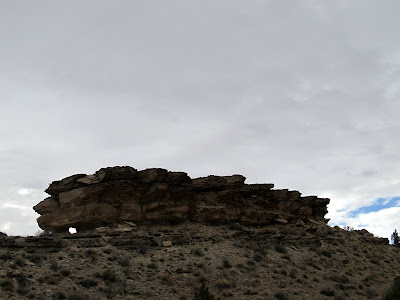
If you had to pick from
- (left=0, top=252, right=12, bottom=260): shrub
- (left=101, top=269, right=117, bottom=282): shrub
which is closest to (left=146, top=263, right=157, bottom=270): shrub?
(left=101, top=269, right=117, bottom=282): shrub

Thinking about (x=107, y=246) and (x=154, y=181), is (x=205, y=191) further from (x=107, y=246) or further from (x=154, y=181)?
(x=107, y=246)

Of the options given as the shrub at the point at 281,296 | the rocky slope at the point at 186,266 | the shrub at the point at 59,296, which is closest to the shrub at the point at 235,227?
the rocky slope at the point at 186,266

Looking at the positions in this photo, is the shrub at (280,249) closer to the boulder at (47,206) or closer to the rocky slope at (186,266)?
the rocky slope at (186,266)

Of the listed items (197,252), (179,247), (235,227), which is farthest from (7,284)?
(235,227)

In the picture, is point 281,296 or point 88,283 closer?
point 88,283

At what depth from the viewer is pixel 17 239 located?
2245cm

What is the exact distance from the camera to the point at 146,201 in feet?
97.5

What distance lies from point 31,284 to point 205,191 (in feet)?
58.7

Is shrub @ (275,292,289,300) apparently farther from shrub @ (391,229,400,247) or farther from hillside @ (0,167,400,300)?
shrub @ (391,229,400,247)

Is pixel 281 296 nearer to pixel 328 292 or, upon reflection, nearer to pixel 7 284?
pixel 328 292

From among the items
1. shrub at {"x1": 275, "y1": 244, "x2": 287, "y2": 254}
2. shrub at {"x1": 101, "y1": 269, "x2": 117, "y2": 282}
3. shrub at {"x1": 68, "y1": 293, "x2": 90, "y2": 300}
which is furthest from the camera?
shrub at {"x1": 275, "y1": 244, "x2": 287, "y2": 254}

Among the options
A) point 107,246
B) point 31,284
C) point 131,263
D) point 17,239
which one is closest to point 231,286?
point 131,263

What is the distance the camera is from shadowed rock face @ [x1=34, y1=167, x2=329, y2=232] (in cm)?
2759

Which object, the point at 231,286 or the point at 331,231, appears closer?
the point at 231,286
